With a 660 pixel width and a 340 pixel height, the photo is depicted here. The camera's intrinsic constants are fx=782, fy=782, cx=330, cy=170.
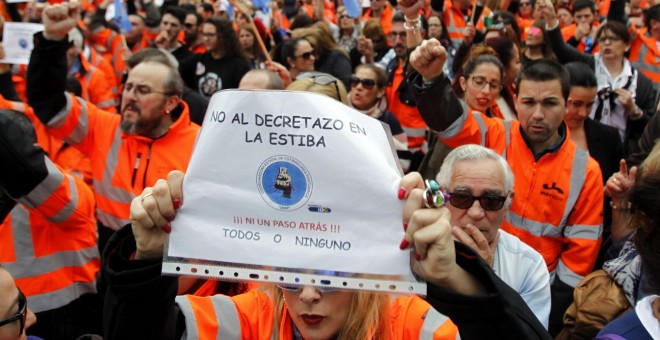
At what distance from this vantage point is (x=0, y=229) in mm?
4004

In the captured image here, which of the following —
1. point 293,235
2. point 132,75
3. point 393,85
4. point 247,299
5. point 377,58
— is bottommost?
point 377,58

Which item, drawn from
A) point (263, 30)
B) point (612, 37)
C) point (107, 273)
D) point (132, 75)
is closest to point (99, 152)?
point (132, 75)

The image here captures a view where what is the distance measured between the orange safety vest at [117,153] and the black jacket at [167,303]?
2.55 meters

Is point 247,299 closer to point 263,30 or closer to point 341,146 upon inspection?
point 341,146

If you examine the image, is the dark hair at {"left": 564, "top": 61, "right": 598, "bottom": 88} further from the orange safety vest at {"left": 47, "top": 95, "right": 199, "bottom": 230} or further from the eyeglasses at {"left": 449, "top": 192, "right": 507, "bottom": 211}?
the orange safety vest at {"left": 47, "top": 95, "right": 199, "bottom": 230}

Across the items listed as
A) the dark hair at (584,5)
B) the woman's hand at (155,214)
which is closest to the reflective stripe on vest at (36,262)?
the woman's hand at (155,214)

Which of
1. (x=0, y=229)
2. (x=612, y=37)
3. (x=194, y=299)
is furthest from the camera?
(x=612, y=37)

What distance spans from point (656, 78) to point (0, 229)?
647cm

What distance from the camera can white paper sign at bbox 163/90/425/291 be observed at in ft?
5.83

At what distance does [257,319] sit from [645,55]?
22.4ft

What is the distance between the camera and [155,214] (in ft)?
6.07

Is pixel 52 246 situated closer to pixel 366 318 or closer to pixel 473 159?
pixel 473 159

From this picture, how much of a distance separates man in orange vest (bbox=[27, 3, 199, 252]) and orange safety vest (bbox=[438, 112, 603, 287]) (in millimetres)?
1721

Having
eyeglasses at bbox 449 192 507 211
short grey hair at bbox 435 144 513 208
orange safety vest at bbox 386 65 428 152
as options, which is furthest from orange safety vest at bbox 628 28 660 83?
eyeglasses at bbox 449 192 507 211
